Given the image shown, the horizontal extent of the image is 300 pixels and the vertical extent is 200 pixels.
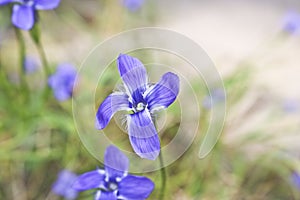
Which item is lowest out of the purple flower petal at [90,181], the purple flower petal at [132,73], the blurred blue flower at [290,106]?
the purple flower petal at [90,181]

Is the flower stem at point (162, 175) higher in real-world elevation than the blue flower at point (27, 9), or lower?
lower

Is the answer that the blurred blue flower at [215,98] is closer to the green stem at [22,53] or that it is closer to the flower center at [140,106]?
the green stem at [22,53]

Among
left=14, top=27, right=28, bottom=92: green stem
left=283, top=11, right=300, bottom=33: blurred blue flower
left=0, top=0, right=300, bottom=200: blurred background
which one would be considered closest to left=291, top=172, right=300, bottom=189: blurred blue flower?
left=0, top=0, right=300, bottom=200: blurred background

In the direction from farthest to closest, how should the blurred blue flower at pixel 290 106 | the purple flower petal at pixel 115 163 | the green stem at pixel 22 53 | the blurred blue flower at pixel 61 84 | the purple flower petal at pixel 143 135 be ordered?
the blurred blue flower at pixel 290 106 < the blurred blue flower at pixel 61 84 < the green stem at pixel 22 53 < the purple flower petal at pixel 115 163 < the purple flower petal at pixel 143 135

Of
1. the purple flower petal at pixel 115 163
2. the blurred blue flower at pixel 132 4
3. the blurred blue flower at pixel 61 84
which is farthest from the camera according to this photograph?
the blurred blue flower at pixel 132 4

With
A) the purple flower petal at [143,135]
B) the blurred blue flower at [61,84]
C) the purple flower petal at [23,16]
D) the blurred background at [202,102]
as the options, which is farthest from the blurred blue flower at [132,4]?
the purple flower petal at [143,135]

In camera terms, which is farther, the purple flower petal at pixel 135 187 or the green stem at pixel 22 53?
the green stem at pixel 22 53

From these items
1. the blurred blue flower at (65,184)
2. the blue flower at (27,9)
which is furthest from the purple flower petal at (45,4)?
the blurred blue flower at (65,184)

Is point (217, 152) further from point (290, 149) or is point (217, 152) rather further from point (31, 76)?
point (31, 76)

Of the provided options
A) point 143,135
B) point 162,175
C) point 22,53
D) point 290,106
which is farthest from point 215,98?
point 143,135
